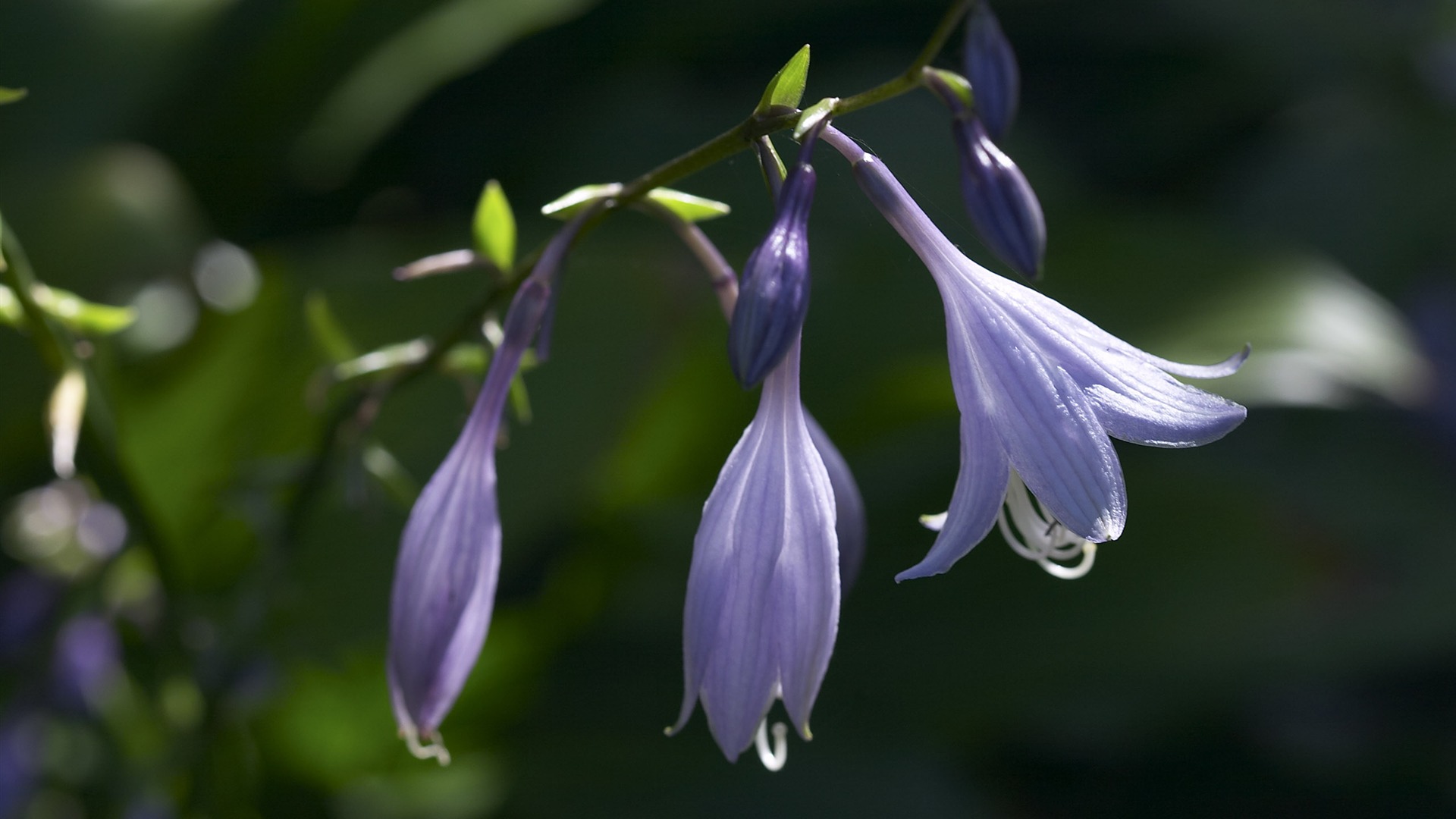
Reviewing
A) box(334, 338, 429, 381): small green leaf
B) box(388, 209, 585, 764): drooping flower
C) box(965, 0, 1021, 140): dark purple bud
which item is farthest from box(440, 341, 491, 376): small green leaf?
box(965, 0, 1021, 140): dark purple bud

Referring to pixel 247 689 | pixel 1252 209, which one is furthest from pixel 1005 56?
pixel 1252 209

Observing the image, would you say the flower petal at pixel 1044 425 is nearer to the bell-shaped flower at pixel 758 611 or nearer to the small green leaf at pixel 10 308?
the bell-shaped flower at pixel 758 611

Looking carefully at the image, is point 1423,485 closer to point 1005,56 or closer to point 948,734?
point 948,734

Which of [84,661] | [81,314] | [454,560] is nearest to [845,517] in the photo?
[454,560]

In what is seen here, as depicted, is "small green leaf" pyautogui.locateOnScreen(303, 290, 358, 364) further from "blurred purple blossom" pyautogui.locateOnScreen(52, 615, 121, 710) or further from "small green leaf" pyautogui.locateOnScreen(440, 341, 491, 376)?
"blurred purple blossom" pyautogui.locateOnScreen(52, 615, 121, 710)

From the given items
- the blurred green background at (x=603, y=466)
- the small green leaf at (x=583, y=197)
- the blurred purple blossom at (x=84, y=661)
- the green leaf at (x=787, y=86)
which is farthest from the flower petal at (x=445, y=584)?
the blurred purple blossom at (x=84, y=661)

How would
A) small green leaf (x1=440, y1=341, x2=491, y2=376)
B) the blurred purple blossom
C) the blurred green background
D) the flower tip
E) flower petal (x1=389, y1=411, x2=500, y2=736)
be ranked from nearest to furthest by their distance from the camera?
the flower tip
flower petal (x1=389, y1=411, x2=500, y2=736)
small green leaf (x1=440, y1=341, x2=491, y2=376)
the blurred purple blossom
the blurred green background
